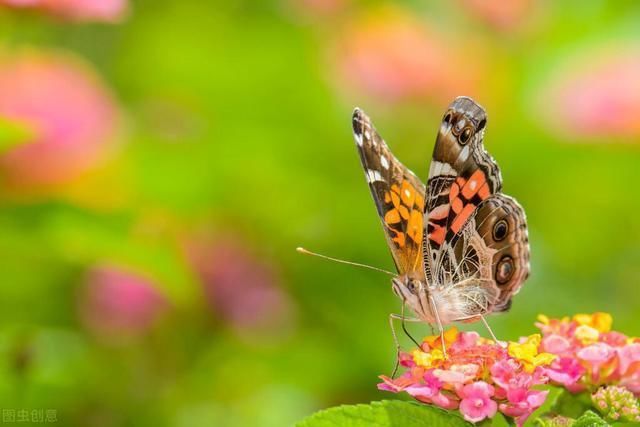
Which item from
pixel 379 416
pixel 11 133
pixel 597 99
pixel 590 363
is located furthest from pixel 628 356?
pixel 597 99

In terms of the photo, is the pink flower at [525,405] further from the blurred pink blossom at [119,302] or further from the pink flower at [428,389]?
the blurred pink blossom at [119,302]

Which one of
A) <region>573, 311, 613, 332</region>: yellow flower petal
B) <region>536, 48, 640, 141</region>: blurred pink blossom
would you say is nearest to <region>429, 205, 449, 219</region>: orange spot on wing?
<region>573, 311, 613, 332</region>: yellow flower petal

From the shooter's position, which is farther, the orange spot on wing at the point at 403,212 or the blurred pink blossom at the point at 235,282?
the blurred pink blossom at the point at 235,282

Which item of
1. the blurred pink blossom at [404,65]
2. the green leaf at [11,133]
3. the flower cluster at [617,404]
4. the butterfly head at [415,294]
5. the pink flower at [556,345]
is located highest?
the blurred pink blossom at [404,65]

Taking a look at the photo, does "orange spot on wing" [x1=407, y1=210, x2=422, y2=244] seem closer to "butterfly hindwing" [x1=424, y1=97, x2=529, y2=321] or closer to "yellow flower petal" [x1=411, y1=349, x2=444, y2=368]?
"butterfly hindwing" [x1=424, y1=97, x2=529, y2=321]

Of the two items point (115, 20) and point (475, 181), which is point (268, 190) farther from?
point (475, 181)

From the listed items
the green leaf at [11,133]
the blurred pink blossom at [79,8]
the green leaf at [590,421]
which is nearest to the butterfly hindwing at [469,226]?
the green leaf at [590,421]

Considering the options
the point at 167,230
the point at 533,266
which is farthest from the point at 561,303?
the point at 167,230
